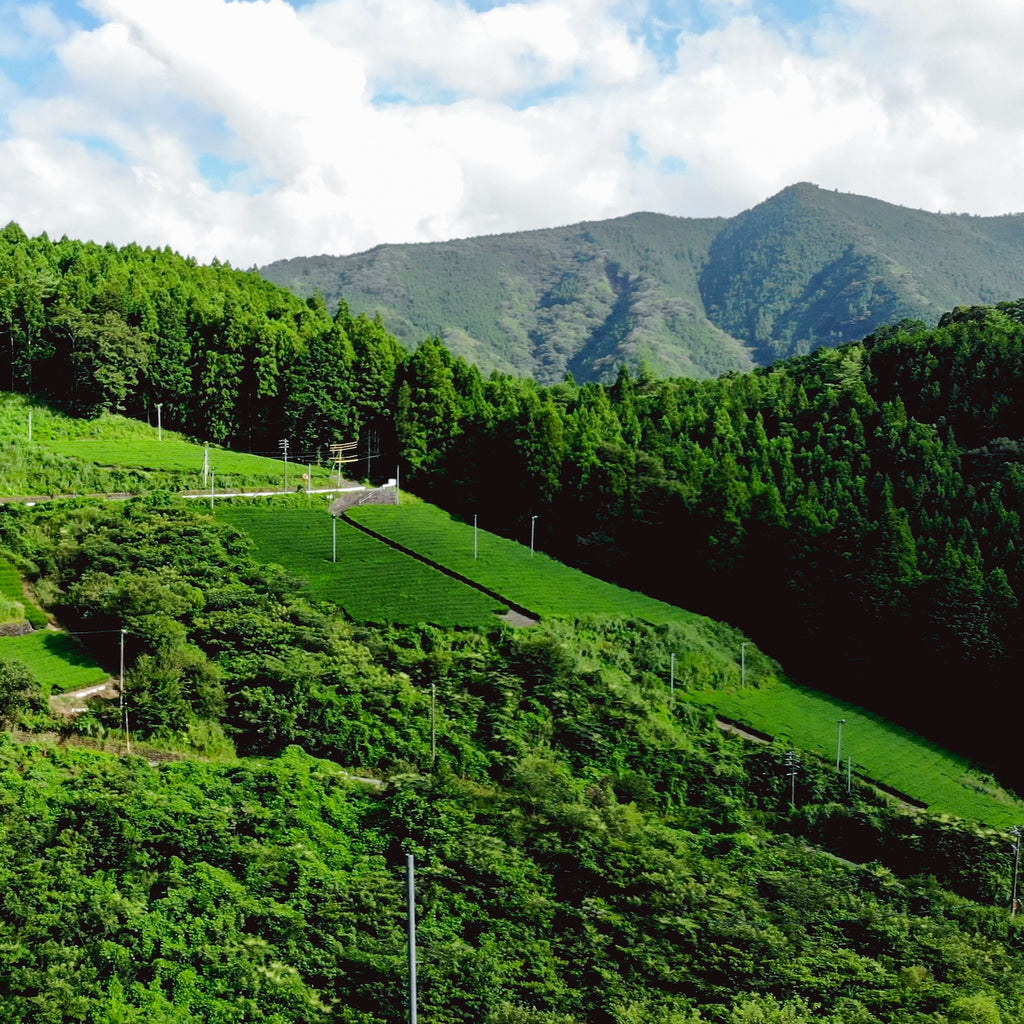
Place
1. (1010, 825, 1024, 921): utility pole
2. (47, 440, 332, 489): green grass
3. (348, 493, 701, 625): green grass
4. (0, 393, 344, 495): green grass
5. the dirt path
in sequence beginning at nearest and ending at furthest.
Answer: (1010, 825, 1024, 921): utility pole, the dirt path, (348, 493, 701, 625): green grass, (0, 393, 344, 495): green grass, (47, 440, 332, 489): green grass

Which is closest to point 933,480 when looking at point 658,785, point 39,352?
point 658,785

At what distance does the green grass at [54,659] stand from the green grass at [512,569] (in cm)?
1960

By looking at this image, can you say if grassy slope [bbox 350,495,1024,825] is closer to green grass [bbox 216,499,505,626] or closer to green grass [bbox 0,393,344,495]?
green grass [bbox 216,499,505,626]

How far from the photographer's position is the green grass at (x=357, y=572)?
1681 inches

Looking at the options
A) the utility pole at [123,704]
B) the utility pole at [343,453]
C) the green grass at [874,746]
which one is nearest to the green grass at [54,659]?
the utility pole at [123,704]

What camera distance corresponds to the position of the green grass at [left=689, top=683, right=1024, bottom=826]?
40.0m

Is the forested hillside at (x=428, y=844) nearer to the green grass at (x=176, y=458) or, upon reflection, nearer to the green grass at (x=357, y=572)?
the green grass at (x=357, y=572)

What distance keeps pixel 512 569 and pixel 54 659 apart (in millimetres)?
24331

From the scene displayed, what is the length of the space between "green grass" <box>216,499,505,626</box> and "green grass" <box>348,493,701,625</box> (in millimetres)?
1967

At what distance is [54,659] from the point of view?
3294 cm

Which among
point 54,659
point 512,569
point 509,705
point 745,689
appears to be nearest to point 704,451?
point 512,569

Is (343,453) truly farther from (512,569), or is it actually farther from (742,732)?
(742,732)

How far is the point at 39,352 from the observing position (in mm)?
62281

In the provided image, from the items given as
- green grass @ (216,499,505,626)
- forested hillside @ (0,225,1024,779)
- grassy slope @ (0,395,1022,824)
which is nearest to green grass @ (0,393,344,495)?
Result: grassy slope @ (0,395,1022,824)
